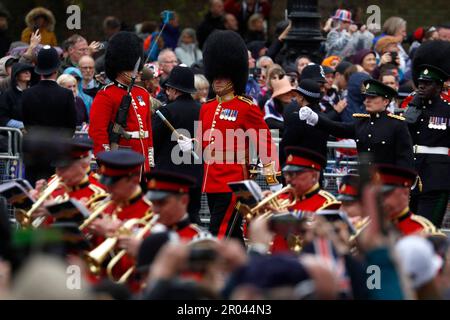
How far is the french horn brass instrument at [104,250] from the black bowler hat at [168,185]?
35cm

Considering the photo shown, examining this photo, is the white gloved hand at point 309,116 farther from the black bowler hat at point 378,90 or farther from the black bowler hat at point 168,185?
the black bowler hat at point 168,185

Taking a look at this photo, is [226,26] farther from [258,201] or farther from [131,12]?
[258,201]

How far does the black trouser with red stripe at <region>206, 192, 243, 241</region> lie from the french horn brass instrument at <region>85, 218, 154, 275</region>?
8.06 ft

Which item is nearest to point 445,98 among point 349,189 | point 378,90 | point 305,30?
point 378,90

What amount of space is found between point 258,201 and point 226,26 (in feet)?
30.7

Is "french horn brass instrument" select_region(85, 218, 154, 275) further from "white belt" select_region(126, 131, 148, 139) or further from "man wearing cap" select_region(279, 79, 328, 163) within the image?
"man wearing cap" select_region(279, 79, 328, 163)

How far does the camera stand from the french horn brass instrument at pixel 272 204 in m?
10.2

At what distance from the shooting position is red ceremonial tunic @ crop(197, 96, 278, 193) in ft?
38.9

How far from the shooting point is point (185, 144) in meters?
12.8

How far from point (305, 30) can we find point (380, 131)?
486 centimetres

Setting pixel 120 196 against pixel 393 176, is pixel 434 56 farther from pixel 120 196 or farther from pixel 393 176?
pixel 120 196

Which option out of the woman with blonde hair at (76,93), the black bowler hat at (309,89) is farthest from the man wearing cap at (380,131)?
the woman with blonde hair at (76,93)
